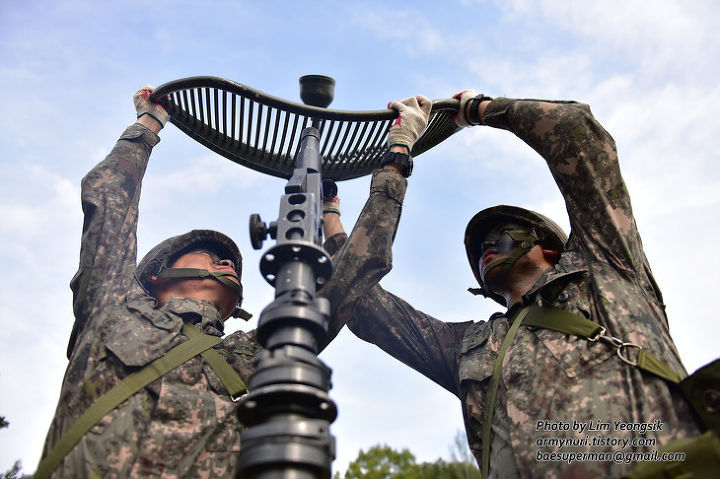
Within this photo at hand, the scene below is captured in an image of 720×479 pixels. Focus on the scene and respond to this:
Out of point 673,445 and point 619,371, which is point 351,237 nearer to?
point 619,371

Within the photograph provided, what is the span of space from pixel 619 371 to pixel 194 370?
8.96ft

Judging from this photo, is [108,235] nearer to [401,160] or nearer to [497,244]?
[401,160]

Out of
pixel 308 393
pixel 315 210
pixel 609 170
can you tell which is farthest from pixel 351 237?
pixel 308 393

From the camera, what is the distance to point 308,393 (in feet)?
6.76

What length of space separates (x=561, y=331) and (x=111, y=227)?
11.5 feet

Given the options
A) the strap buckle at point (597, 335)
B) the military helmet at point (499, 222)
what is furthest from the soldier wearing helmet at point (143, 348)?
the strap buckle at point (597, 335)

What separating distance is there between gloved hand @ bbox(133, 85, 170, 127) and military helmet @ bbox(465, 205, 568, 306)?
10.1 feet

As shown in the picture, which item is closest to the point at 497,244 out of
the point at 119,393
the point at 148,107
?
the point at 119,393

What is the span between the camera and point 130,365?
362 centimetres

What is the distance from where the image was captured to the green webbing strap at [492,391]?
3646 millimetres

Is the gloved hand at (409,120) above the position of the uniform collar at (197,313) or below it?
above

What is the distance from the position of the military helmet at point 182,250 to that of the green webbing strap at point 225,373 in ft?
3.93

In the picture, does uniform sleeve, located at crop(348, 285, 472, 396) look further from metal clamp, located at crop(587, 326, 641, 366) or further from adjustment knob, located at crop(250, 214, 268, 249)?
adjustment knob, located at crop(250, 214, 268, 249)

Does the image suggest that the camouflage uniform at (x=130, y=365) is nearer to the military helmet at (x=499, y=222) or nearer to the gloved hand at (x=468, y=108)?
the military helmet at (x=499, y=222)
